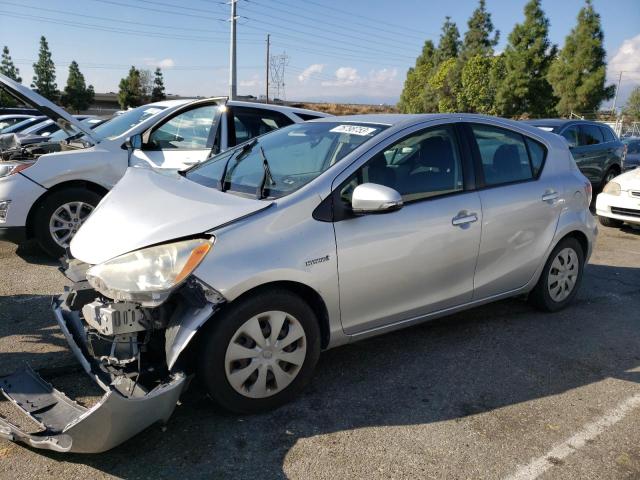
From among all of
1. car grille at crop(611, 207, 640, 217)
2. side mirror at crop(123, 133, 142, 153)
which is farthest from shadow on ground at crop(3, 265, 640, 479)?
car grille at crop(611, 207, 640, 217)

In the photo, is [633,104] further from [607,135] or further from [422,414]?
[422,414]

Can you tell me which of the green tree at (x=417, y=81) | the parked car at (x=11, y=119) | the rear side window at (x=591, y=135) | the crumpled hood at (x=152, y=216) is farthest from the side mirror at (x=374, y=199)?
the green tree at (x=417, y=81)

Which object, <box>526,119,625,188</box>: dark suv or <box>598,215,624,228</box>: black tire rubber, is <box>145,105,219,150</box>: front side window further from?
<box>598,215,624,228</box>: black tire rubber

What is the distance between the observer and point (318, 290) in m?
2.95

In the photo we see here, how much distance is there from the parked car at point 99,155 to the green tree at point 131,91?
5877 cm

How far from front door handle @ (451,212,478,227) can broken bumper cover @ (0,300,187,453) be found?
1.98 m

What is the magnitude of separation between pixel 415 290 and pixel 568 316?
77.7 inches

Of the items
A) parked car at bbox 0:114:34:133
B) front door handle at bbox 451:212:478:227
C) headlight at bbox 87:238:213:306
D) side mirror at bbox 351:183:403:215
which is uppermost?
parked car at bbox 0:114:34:133

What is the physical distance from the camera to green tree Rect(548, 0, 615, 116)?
33875 millimetres

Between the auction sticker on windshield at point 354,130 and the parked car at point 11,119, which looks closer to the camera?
→ the auction sticker on windshield at point 354,130

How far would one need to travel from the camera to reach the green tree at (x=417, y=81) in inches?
2083

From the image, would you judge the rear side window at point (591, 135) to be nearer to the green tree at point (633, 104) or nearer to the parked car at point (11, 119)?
the parked car at point (11, 119)

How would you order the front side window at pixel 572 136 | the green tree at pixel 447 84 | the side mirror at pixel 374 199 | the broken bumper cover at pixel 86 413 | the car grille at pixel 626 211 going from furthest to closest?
the green tree at pixel 447 84 < the front side window at pixel 572 136 < the car grille at pixel 626 211 < the side mirror at pixel 374 199 < the broken bumper cover at pixel 86 413

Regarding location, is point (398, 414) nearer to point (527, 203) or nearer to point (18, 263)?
point (527, 203)
